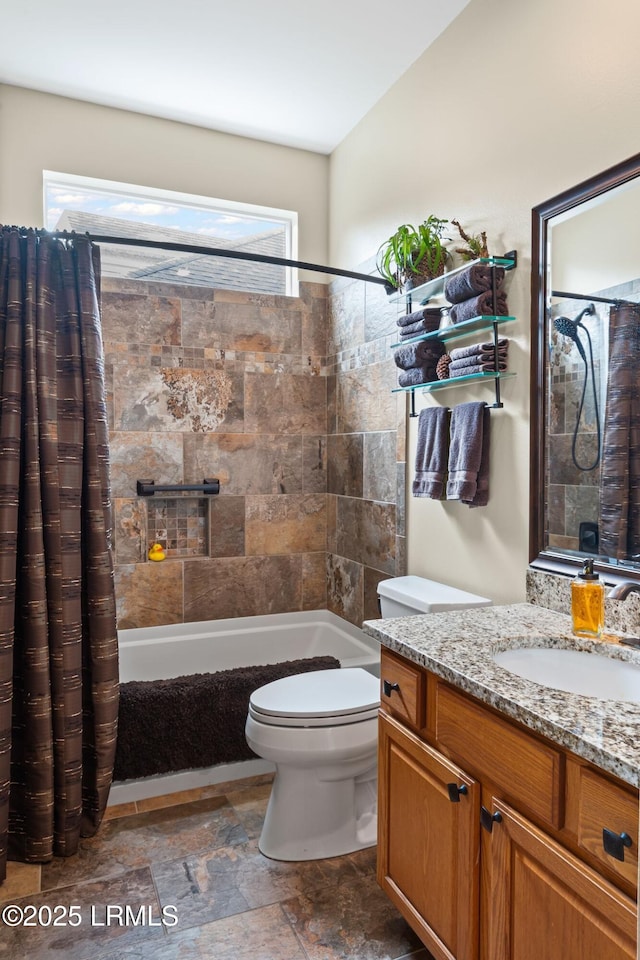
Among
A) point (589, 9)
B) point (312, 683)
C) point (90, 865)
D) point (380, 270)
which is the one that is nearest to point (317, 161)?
point (380, 270)

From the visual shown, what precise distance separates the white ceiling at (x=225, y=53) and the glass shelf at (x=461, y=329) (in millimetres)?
1202

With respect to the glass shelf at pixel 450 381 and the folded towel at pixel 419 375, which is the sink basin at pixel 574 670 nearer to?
the glass shelf at pixel 450 381

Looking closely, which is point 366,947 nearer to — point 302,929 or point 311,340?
point 302,929

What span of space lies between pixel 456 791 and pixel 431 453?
130 centimetres

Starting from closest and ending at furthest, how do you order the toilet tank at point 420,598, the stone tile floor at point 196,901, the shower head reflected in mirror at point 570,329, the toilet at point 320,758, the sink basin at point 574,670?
the sink basin at point 574,670
the stone tile floor at point 196,901
the shower head reflected in mirror at point 570,329
the toilet at point 320,758
the toilet tank at point 420,598

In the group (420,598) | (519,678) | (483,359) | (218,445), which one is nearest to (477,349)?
(483,359)

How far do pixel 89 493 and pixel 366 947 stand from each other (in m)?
1.59

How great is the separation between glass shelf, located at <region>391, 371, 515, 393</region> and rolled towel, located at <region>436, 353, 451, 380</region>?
2 centimetres

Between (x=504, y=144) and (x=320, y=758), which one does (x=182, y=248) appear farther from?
(x=320, y=758)

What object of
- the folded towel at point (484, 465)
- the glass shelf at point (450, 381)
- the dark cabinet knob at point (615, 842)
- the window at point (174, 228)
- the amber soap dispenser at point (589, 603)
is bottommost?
the dark cabinet knob at point (615, 842)

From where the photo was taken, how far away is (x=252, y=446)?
341 centimetres

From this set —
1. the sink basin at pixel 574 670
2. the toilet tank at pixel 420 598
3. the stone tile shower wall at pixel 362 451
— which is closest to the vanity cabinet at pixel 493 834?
the sink basin at pixel 574 670

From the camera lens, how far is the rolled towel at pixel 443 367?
2346 mm

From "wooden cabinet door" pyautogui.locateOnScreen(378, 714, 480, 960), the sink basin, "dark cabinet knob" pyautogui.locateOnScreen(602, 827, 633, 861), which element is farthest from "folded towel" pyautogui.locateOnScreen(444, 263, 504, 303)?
"dark cabinet knob" pyautogui.locateOnScreen(602, 827, 633, 861)
